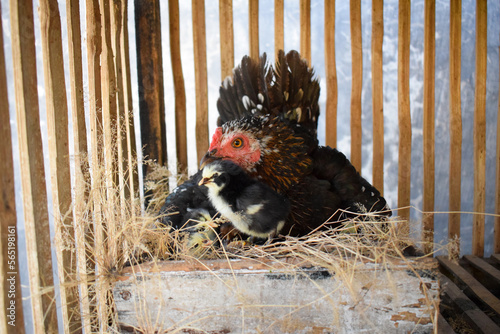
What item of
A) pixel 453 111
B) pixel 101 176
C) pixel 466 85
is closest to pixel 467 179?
pixel 466 85

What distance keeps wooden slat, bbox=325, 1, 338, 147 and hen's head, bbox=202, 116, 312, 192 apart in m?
0.89

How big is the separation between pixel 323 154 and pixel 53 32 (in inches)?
48.4

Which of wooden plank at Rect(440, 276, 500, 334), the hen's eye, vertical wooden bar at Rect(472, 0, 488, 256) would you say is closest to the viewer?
the hen's eye

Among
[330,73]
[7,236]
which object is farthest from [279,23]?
[7,236]

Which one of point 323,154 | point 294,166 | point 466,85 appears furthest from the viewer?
point 466,85

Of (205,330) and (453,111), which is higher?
(453,111)

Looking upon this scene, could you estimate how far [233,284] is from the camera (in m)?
1.02

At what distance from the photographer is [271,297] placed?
1.03 meters

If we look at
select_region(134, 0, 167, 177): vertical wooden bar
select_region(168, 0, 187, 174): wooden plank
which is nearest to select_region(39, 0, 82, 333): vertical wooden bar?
select_region(134, 0, 167, 177): vertical wooden bar

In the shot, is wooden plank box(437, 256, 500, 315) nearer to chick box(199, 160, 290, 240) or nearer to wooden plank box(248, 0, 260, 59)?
chick box(199, 160, 290, 240)

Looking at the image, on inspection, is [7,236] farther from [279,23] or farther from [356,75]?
[356,75]

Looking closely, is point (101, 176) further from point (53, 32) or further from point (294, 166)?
point (294, 166)

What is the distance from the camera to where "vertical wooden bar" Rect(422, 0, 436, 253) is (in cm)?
227

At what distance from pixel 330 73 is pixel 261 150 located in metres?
1.10
